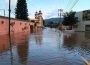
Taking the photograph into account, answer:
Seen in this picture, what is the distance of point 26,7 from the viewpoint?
99688 millimetres

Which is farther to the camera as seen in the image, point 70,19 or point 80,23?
point 80,23

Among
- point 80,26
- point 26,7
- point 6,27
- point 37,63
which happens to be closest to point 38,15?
point 26,7

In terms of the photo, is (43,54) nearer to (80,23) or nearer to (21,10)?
(80,23)

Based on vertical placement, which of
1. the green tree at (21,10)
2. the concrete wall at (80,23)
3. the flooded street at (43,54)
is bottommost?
the flooded street at (43,54)

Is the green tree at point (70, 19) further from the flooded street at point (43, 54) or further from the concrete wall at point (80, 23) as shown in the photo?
the flooded street at point (43, 54)

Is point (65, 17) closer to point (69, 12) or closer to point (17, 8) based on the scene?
point (69, 12)

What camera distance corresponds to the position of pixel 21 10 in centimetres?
9800

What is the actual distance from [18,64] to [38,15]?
154 metres

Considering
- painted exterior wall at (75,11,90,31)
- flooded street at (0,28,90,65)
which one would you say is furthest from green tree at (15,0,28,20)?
flooded street at (0,28,90,65)

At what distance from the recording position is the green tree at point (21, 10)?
97387 mm

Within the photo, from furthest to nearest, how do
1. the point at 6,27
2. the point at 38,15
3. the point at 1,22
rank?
the point at 38,15
the point at 6,27
the point at 1,22

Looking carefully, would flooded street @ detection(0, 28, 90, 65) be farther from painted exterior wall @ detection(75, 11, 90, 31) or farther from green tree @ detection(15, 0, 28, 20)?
green tree @ detection(15, 0, 28, 20)

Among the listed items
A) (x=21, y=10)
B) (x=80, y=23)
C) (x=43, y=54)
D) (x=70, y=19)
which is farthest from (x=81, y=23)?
(x=43, y=54)

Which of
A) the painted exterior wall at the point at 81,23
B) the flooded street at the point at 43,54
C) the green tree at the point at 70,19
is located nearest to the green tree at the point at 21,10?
the green tree at the point at 70,19
